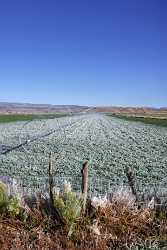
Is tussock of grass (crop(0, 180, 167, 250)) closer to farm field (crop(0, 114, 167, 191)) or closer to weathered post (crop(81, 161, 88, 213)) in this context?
weathered post (crop(81, 161, 88, 213))

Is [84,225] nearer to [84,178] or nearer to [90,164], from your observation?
[84,178]

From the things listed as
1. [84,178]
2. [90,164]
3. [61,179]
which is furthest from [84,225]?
[90,164]

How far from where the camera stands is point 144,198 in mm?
8875

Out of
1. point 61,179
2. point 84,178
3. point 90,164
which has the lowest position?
point 90,164

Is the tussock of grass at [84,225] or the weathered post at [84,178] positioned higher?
the weathered post at [84,178]

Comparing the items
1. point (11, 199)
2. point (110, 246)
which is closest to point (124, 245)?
point (110, 246)

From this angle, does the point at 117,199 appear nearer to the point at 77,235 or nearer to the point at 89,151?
the point at 77,235

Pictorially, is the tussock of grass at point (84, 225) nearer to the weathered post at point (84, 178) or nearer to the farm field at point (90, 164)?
the weathered post at point (84, 178)

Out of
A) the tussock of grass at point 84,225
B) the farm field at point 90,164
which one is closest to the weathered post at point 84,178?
the tussock of grass at point 84,225

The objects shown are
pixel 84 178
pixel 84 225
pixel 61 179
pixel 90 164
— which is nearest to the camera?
pixel 84 225

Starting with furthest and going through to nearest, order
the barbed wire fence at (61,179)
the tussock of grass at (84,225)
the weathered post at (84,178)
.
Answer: the barbed wire fence at (61,179), the weathered post at (84,178), the tussock of grass at (84,225)

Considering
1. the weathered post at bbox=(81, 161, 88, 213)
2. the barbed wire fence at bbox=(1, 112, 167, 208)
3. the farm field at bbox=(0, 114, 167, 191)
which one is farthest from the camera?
the farm field at bbox=(0, 114, 167, 191)

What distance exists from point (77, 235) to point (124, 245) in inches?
29.1

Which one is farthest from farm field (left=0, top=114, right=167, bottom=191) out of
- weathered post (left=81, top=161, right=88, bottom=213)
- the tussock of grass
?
weathered post (left=81, top=161, right=88, bottom=213)
